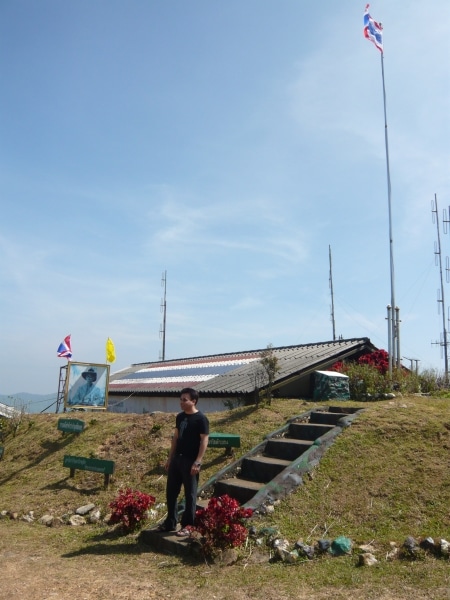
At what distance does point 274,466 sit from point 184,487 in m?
2.09

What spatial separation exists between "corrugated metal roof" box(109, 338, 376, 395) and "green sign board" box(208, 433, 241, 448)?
4455 mm

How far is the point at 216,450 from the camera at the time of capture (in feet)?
36.0

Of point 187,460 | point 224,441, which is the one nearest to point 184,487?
point 187,460

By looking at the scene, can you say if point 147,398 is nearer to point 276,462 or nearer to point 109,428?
point 109,428

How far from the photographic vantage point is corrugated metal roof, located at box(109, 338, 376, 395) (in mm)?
16203

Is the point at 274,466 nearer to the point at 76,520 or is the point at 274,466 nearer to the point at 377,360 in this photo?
the point at 76,520

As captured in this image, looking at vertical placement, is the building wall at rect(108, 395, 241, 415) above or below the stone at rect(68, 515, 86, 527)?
above

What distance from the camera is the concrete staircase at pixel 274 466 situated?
25.8 feet

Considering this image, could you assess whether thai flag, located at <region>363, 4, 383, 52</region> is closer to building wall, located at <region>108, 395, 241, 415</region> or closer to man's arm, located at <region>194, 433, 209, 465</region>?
building wall, located at <region>108, 395, 241, 415</region>

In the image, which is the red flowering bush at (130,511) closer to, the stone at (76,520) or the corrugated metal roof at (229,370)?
the stone at (76,520)

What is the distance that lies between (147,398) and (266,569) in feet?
50.0

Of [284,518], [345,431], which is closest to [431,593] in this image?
[284,518]

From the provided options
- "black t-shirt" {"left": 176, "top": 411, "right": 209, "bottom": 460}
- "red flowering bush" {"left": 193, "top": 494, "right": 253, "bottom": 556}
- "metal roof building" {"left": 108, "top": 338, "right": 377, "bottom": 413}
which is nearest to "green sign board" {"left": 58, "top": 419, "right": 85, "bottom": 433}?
"metal roof building" {"left": 108, "top": 338, "right": 377, "bottom": 413}

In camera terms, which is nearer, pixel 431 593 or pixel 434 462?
pixel 431 593
